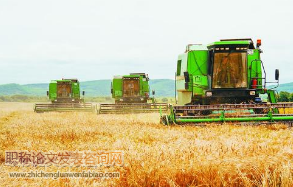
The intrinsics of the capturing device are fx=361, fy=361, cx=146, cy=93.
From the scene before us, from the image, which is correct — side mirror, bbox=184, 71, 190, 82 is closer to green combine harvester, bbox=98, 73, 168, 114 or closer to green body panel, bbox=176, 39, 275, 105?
green body panel, bbox=176, 39, 275, 105

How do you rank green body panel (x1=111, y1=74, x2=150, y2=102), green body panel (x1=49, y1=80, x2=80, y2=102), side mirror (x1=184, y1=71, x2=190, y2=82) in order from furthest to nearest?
green body panel (x1=49, y1=80, x2=80, y2=102) → green body panel (x1=111, y1=74, x2=150, y2=102) → side mirror (x1=184, y1=71, x2=190, y2=82)

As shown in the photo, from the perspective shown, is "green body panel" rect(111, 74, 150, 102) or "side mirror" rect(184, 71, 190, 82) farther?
"green body panel" rect(111, 74, 150, 102)

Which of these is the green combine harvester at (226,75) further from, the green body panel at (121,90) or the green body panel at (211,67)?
the green body panel at (121,90)

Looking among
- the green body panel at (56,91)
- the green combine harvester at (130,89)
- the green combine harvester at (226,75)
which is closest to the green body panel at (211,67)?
the green combine harvester at (226,75)

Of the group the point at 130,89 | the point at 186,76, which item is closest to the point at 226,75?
the point at 186,76

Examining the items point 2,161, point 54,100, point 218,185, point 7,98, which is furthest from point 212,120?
point 7,98

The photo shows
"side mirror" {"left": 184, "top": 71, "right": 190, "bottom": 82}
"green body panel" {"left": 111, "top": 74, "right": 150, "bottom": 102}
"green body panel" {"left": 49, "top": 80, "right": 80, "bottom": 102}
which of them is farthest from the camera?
"green body panel" {"left": 49, "top": 80, "right": 80, "bottom": 102}

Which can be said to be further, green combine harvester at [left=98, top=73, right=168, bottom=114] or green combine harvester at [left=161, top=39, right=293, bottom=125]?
green combine harvester at [left=98, top=73, right=168, bottom=114]

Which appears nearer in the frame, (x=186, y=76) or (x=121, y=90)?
(x=186, y=76)

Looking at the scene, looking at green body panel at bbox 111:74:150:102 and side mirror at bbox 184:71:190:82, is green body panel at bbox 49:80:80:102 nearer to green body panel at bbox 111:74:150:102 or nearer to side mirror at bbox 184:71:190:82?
green body panel at bbox 111:74:150:102

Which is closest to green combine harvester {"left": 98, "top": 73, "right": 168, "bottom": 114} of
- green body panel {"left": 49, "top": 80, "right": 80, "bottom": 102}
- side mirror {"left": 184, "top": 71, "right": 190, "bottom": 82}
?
green body panel {"left": 49, "top": 80, "right": 80, "bottom": 102}

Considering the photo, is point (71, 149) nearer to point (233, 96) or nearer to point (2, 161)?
point (2, 161)

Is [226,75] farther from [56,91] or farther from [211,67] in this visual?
[56,91]

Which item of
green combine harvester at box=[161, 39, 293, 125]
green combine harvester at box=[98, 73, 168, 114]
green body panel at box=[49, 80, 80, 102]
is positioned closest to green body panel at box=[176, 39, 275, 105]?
green combine harvester at box=[161, 39, 293, 125]
